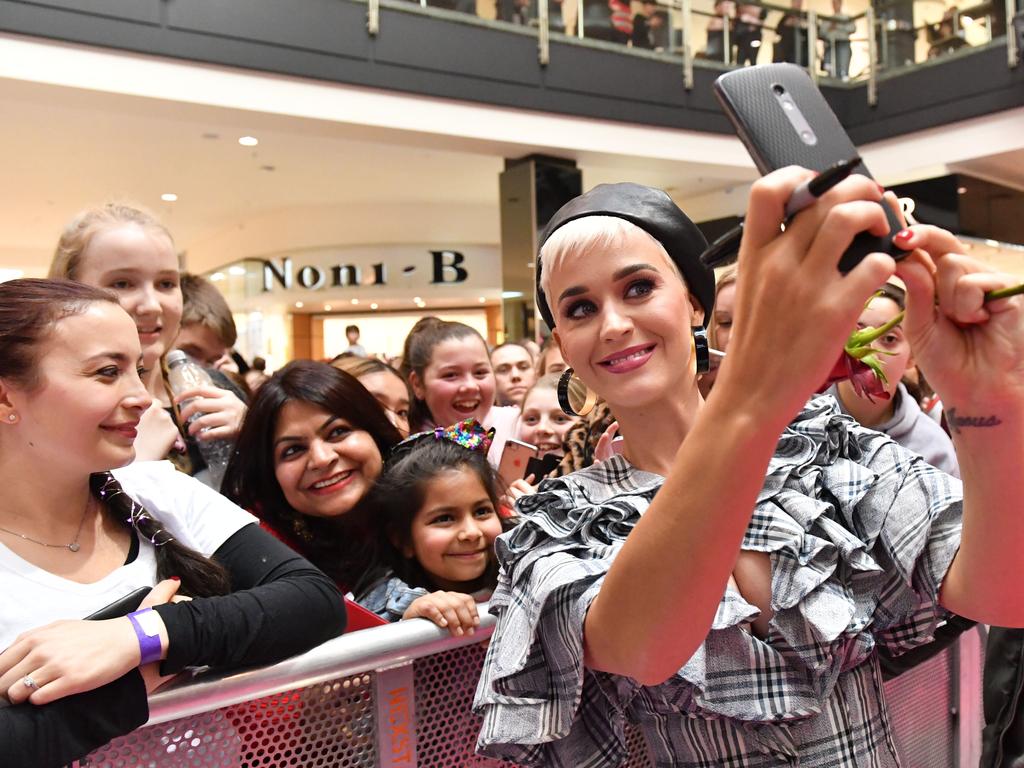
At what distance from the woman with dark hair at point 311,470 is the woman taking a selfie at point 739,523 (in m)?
0.89

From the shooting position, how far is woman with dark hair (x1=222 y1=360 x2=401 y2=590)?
1.99 metres

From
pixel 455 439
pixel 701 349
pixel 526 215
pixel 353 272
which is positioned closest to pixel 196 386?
pixel 455 439

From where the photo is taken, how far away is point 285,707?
1.22m

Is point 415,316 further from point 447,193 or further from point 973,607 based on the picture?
point 973,607

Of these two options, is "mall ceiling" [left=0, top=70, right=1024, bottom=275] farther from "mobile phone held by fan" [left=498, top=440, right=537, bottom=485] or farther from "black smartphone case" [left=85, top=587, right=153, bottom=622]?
"black smartphone case" [left=85, top=587, right=153, bottom=622]

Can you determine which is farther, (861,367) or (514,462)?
(514,462)

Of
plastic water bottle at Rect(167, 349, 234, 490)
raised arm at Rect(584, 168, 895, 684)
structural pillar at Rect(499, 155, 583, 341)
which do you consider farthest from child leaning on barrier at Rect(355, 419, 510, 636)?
structural pillar at Rect(499, 155, 583, 341)

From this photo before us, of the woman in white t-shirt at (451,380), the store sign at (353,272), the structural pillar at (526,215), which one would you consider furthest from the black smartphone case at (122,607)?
the store sign at (353,272)

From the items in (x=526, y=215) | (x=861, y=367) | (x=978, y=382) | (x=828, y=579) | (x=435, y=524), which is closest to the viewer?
(x=978, y=382)

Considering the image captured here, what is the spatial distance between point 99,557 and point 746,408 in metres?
1.04

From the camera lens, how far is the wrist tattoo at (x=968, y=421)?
33.6 inches

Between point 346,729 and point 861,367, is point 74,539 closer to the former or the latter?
point 346,729

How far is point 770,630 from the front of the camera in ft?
3.40

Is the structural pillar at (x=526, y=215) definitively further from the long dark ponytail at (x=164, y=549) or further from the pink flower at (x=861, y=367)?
the pink flower at (x=861, y=367)
